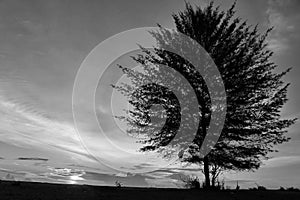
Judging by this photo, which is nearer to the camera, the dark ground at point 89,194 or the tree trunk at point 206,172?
the dark ground at point 89,194

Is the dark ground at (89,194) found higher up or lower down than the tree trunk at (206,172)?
lower down

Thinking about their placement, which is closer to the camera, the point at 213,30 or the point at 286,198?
the point at 286,198

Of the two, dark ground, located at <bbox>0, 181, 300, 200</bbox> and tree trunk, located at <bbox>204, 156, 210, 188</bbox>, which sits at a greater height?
tree trunk, located at <bbox>204, 156, 210, 188</bbox>

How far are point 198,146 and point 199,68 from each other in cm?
440

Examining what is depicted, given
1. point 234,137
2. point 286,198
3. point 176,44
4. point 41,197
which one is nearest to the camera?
point 41,197

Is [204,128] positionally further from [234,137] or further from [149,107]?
[149,107]

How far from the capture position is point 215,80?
15570mm

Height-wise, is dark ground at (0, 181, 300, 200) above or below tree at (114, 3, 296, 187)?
below

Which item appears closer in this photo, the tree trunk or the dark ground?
the dark ground

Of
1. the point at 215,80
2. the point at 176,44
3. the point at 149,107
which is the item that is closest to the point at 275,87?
the point at 215,80

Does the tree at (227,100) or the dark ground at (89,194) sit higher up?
the tree at (227,100)

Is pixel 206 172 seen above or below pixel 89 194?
above

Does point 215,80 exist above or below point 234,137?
above

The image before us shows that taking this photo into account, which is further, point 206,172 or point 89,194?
point 206,172
